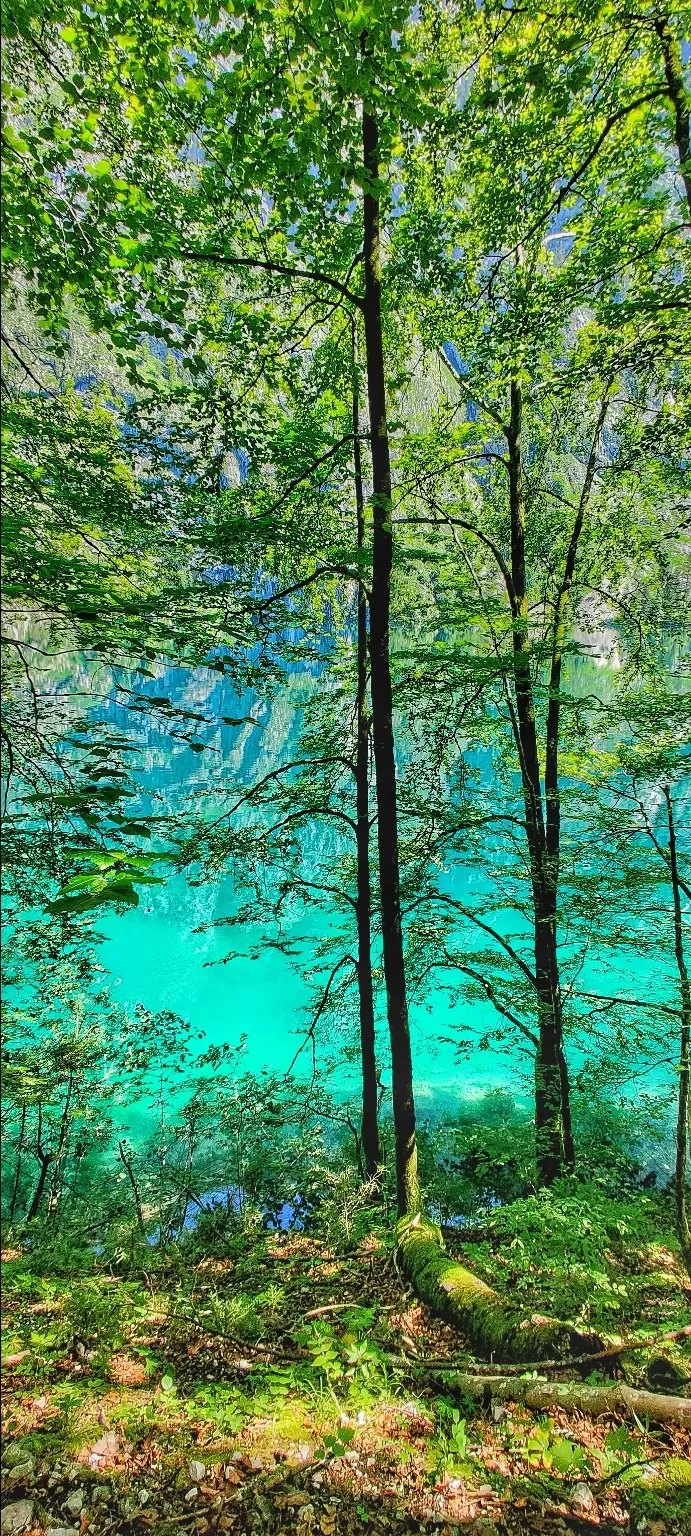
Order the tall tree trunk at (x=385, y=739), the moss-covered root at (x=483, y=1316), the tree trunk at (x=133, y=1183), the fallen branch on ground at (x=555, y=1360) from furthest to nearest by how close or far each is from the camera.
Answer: the tree trunk at (x=133, y=1183) → the tall tree trunk at (x=385, y=739) → the moss-covered root at (x=483, y=1316) → the fallen branch on ground at (x=555, y=1360)

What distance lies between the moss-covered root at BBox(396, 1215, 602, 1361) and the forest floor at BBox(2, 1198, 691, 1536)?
161mm

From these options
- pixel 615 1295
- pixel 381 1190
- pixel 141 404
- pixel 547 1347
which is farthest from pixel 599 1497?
pixel 141 404

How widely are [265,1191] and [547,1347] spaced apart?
683 cm

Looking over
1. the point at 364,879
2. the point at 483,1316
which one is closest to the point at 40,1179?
the point at 364,879

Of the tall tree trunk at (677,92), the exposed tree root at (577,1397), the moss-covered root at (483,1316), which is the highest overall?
the tall tree trunk at (677,92)

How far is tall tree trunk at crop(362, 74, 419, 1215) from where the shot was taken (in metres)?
4.77

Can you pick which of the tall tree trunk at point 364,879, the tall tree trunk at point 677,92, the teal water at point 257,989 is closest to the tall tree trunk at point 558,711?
the teal water at point 257,989

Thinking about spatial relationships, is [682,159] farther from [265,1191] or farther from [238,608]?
[265,1191]

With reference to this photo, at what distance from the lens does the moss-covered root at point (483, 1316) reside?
3912 millimetres

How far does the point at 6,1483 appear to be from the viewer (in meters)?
2.38

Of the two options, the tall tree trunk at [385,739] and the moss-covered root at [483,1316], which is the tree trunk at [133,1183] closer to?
the moss-covered root at [483,1316]

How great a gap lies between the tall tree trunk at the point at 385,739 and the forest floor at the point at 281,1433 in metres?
1.36

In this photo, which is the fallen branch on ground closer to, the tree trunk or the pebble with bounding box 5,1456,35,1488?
the pebble with bounding box 5,1456,35,1488

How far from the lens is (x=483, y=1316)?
418 cm
